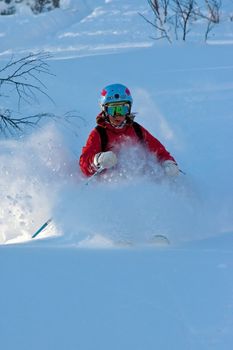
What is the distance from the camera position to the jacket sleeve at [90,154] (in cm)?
463

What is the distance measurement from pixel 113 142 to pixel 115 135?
2.9 inches

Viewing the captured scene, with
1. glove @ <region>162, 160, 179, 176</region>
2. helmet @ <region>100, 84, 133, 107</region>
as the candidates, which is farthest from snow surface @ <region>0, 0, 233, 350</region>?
helmet @ <region>100, 84, 133, 107</region>

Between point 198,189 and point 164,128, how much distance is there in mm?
1594

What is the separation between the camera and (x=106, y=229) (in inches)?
139

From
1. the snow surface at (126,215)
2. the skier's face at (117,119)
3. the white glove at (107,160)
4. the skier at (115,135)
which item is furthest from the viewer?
the skier's face at (117,119)

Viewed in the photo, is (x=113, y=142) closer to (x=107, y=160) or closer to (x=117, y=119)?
(x=117, y=119)

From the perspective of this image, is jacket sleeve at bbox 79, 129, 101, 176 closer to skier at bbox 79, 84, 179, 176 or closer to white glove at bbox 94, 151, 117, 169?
skier at bbox 79, 84, 179, 176

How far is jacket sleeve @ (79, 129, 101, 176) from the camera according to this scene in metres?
4.63

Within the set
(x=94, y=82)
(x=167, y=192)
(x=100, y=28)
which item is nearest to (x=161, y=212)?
(x=167, y=192)

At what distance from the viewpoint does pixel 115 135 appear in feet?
16.0

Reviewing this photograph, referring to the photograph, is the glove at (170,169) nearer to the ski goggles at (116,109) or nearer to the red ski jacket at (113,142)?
the red ski jacket at (113,142)

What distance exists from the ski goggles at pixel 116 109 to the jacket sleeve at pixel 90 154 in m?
0.21

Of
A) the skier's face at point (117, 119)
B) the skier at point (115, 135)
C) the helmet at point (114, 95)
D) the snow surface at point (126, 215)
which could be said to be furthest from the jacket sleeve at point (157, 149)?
the helmet at point (114, 95)

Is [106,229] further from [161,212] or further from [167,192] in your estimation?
[167,192]
